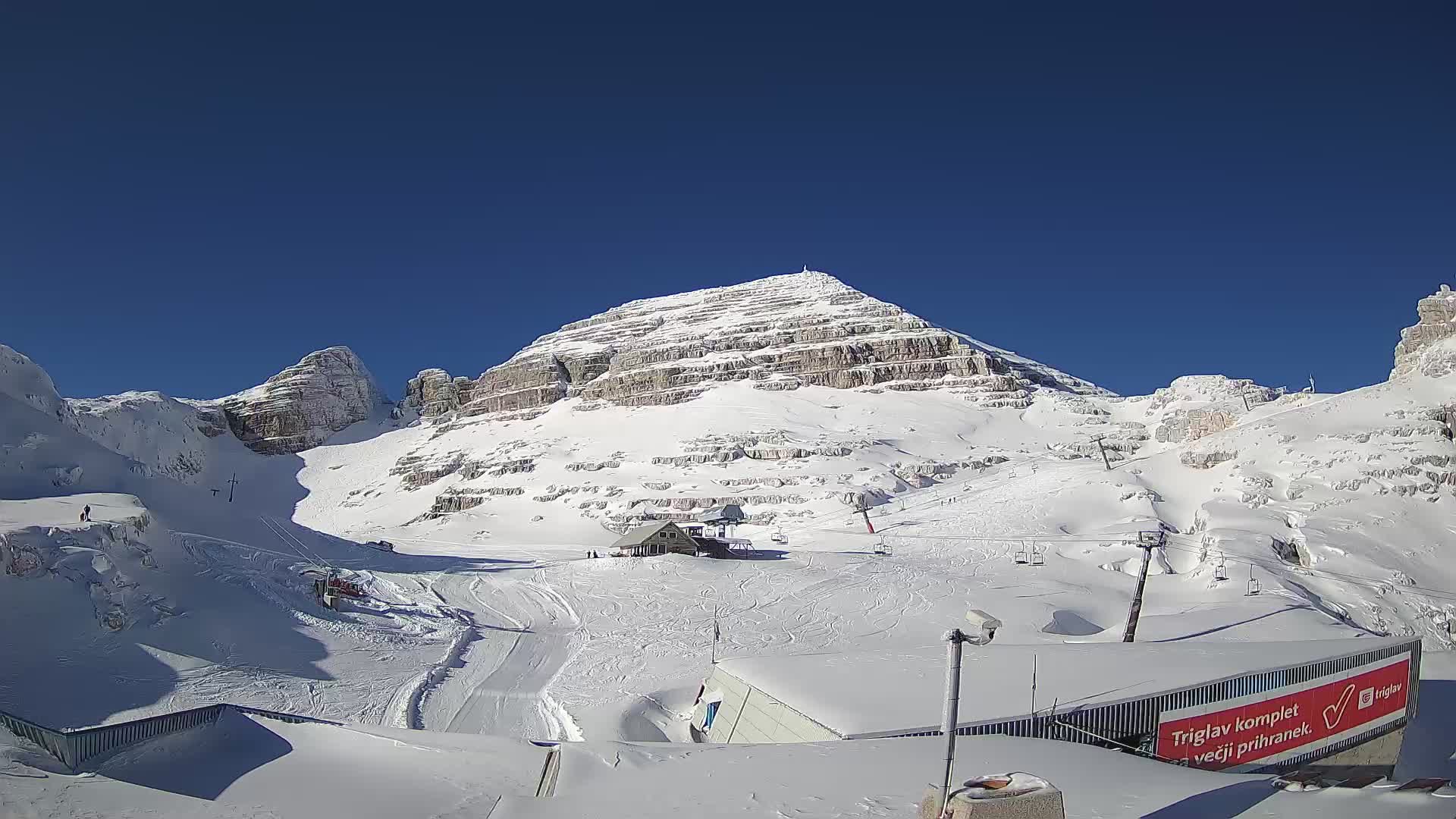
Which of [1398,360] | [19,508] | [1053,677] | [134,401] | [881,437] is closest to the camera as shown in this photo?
[1053,677]

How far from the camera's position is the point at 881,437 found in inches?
2785

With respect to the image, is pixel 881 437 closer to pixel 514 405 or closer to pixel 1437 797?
pixel 514 405

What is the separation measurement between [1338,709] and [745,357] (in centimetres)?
8312

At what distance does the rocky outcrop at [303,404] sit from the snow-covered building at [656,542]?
295 feet

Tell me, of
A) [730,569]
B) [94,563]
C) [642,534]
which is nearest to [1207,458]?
[730,569]

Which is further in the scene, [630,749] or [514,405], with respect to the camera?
[514,405]

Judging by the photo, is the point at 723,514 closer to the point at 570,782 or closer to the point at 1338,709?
the point at 1338,709

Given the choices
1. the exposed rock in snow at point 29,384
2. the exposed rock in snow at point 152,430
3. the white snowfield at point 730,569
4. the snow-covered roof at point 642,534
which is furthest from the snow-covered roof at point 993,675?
the exposed rock in snow at point 152,430

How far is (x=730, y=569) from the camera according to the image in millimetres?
35062

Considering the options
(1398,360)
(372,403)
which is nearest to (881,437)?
(1398,360)

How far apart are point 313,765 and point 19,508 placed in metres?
16.3

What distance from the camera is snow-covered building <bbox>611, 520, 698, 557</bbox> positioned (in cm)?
3884

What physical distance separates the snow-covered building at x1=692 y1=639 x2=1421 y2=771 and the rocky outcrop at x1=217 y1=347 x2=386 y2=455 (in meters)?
114

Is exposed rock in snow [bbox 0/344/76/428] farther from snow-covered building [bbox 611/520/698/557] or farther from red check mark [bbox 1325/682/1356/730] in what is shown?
red check mark [bbox 1325/682/1356/730]
